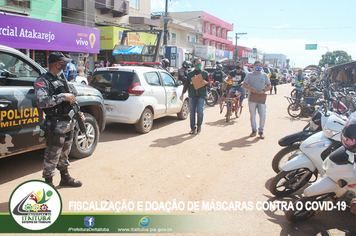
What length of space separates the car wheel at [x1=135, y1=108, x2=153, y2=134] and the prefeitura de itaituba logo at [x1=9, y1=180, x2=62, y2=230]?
4.18 metres

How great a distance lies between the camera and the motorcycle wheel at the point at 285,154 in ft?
15.0

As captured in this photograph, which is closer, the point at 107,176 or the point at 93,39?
the point at 107,176

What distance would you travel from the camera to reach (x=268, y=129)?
8.65 metres

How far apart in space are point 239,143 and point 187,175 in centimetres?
254

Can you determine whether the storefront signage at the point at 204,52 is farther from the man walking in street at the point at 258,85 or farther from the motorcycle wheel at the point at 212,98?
the man walking in street at the point at 258,85

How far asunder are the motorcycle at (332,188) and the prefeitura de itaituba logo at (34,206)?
8.63 feet

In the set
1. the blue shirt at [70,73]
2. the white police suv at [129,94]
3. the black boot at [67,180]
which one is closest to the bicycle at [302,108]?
the white police suv at [129,94]

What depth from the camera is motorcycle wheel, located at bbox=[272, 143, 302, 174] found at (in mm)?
4582

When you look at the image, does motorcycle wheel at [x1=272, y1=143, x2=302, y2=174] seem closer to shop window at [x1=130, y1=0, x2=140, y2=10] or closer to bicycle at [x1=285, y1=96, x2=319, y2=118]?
bicycle at [x1=285, y1=96, x2=319, y2=118]

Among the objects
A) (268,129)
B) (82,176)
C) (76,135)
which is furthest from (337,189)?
(268,129)

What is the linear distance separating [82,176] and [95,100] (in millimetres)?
1509

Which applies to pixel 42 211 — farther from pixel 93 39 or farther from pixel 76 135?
pixel 93 39

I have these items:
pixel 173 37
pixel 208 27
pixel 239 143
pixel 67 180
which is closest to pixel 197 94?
pixel 239 143

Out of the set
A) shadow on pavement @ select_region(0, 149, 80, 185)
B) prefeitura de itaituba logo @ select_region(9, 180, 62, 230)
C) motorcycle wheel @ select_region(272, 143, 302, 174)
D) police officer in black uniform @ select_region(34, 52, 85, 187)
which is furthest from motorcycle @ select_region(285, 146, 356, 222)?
shadow on pavement @ select_region(0, 149, 80, 185)
